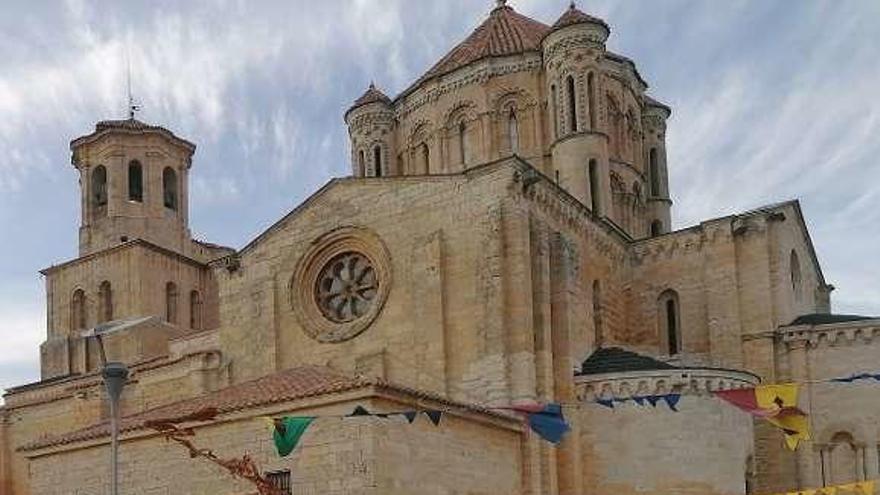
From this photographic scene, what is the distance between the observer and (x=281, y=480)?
62.3 ft


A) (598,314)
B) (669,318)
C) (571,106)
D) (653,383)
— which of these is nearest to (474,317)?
(653,383)

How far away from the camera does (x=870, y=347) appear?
85.0ft

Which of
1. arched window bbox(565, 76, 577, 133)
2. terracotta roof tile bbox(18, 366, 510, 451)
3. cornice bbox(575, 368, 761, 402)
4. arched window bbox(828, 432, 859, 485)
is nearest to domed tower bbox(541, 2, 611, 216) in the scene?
arched window bbox(565, 76, 577, 133)

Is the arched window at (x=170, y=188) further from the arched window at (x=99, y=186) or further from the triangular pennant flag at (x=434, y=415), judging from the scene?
the triangular pennant flag at (x=434, y=415)

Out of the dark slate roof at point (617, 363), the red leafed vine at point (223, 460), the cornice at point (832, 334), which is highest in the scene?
the cornice at point (832, 334)

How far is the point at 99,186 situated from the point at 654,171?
16918 millimetres

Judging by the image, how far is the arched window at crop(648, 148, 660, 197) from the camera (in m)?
35.9

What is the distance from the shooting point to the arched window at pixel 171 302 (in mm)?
36781

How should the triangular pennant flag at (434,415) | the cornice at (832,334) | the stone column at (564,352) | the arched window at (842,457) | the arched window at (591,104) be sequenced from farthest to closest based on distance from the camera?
1. the arched window at (591,104)
2. the cornice at (832,334)
3. the arched window at (842,457)
4. the stone column at (564,352)
5. the triangular pennant flag at (434,415)

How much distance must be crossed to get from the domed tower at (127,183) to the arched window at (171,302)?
→ 125 cm

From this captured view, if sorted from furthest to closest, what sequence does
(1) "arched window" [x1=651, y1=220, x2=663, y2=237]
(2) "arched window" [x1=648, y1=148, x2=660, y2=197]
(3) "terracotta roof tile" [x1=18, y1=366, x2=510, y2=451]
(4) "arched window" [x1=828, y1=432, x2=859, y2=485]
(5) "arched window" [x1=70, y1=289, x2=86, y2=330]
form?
1. (5) "arched window" [x1=70, y1=289, x2=86, y2=330]
2. (2) "arched window" [x1=648, y1=148, x2=660, y2=197]
3. (1) "arched window" [x1=651, y1=220, x2=663, y2=237]
4. (4) "arched window" [x1=828, y1=432, x2=859, y2=485]
5. (3) "terracotta roof tile" [x1=18, y1=366, x2=510, y2=451]

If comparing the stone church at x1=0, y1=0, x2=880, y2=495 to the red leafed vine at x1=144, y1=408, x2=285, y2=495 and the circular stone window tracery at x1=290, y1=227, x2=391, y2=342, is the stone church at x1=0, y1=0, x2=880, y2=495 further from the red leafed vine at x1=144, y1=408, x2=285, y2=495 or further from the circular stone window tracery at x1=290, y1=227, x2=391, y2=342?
the red leafed vine at x1=144, y1=408, x2=285, y2=495

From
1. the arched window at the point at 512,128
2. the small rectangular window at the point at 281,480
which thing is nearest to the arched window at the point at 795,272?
the arched window at the point at 512,128

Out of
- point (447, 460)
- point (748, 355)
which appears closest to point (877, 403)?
point (748, 355)
